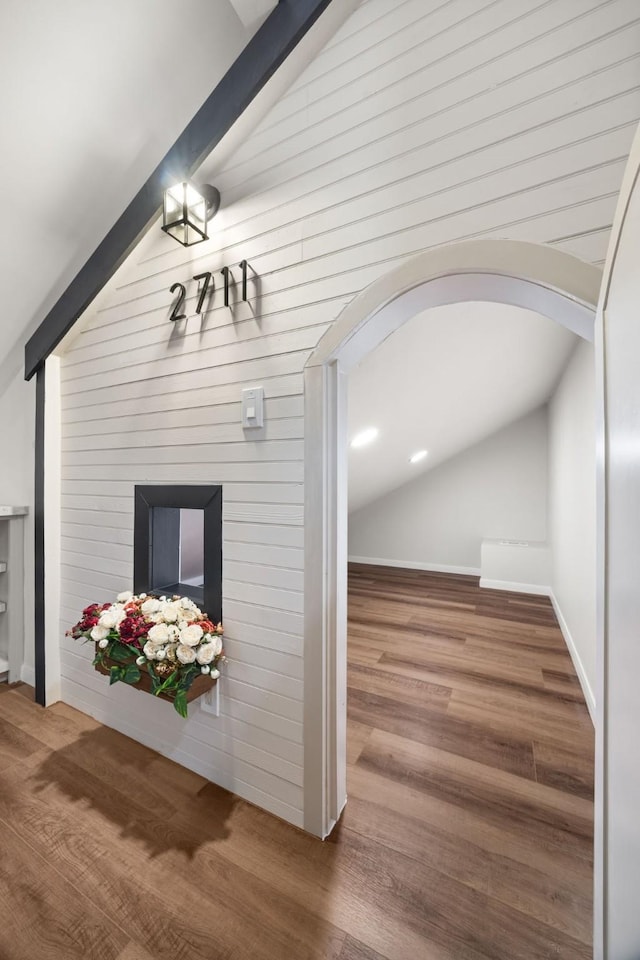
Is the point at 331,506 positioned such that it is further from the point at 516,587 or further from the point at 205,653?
the point at 516,587

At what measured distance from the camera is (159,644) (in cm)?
138

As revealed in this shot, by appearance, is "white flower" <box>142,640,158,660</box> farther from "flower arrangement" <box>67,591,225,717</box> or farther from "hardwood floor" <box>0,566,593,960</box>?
"hardwood floor" <box>0,566,593,960</box>

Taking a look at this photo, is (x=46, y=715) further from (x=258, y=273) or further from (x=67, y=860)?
(x=258, y=273)

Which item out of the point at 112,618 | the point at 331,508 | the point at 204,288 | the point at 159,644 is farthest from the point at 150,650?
the point at 204,288

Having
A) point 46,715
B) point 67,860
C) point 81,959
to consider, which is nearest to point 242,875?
point 81,959

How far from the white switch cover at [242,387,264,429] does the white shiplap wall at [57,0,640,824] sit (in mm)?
33

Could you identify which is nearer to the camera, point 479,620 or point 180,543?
point 180,543

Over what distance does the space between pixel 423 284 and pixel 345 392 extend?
0.42 meters

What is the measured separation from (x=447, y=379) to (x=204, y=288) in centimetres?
174

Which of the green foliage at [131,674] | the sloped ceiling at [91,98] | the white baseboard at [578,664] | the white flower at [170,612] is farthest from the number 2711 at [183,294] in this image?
the white baseboard at [578,664]

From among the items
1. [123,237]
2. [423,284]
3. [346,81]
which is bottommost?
[423,284]

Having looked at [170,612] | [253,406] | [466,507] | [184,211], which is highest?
[184,211]

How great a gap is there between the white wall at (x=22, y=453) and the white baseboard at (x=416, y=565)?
397 centimetres

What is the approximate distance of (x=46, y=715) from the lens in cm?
202
